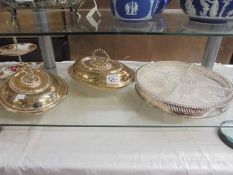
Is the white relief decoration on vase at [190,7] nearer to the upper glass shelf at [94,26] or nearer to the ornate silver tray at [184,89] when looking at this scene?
the upper glass shelf at [94,26]

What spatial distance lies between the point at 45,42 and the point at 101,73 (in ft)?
0.56

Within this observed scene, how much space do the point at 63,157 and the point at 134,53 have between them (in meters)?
0.72

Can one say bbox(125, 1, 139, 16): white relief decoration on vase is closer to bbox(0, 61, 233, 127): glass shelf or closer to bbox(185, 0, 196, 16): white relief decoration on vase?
bbox(185, 0, 196, 16): white relief decoration on vase

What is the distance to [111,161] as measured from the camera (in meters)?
0.44

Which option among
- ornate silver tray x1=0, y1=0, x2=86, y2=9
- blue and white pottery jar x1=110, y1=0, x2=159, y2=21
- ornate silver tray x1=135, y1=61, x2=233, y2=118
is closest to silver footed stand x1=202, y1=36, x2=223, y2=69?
ornate silver tray x1=135, y1=61, x2=233, y2=118

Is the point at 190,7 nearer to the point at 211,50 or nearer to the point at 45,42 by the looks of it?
the point at 211,50

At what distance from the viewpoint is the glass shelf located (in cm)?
47

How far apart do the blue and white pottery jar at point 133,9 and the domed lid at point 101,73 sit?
0.46 ft

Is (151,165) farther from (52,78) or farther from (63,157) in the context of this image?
(52,78)

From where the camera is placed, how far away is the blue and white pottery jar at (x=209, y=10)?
38 centimetres

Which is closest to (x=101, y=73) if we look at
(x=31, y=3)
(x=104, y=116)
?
(x=104, y=116)

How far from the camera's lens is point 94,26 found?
43cm

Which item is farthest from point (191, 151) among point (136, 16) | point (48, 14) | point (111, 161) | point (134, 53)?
point (134, 53)

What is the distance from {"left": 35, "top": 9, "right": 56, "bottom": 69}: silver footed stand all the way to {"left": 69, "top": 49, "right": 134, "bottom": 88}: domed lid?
0.31ft
